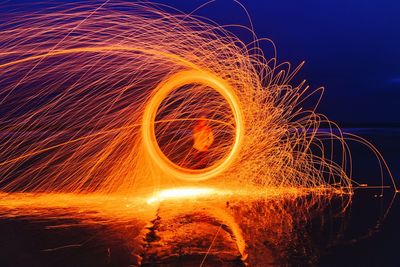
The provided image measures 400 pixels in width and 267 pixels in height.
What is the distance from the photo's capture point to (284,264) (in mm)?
4871

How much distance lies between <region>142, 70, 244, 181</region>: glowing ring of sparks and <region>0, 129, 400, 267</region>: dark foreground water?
171 centimetres

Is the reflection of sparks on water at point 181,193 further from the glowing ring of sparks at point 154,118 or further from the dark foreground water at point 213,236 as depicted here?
the dark foreground water at point 213,236

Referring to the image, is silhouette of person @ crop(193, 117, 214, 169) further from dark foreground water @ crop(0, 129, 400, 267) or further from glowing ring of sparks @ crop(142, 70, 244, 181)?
dark foreground water @ crop(0, 129, 400, 267)

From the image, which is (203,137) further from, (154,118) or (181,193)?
(181,193)

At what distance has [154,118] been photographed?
1050 centimetres

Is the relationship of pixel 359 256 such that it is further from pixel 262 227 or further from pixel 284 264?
pixel 262 227

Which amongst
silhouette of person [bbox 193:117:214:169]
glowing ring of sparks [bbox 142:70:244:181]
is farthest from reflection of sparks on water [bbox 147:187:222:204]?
silhouette of person [bbox 193:117:214:169]

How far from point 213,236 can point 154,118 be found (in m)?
4.84

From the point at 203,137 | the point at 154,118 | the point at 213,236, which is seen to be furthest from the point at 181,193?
the point at 213,236

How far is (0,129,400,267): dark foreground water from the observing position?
514 cm

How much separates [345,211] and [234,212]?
1.95m

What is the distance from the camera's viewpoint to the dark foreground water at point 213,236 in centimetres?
514

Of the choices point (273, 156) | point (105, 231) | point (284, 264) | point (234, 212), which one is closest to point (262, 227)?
point (234, 212)

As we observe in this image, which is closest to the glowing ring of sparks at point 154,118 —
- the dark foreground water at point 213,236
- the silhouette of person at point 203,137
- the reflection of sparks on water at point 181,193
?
the reflection of sparks on water at point 181,193
